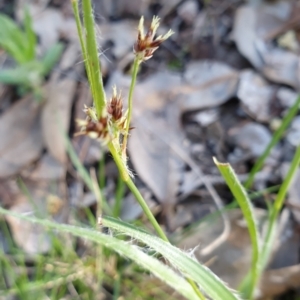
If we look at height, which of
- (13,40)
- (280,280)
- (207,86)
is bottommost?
(280,280)

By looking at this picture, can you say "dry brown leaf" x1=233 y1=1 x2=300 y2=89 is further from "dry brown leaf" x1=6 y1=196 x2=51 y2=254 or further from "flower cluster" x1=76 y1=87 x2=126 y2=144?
"flower cluster" x1=76 y1=87 x2=126 y2=144

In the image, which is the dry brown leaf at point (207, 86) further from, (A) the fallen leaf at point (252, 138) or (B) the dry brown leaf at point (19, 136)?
(B) the dry brown leaf at point (19, 136)

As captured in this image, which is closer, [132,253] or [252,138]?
[132,253]

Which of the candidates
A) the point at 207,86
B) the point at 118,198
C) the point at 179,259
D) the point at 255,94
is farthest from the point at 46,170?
the point at 179,259

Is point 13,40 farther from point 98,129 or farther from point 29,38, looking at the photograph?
point 98,129

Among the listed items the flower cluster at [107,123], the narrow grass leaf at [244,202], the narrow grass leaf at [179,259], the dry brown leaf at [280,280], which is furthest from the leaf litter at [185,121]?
the flower cluster at [107,123]

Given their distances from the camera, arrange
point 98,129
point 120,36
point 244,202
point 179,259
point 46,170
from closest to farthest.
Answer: point 98,129, point 179,259, point 244,202, point 46,170, point 120,36
